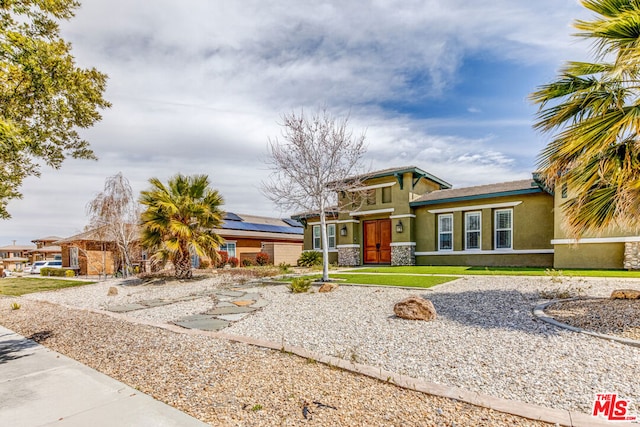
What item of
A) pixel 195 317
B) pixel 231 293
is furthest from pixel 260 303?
pixel 231 293

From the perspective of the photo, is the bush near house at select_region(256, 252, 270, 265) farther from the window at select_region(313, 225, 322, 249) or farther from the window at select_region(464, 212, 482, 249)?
the window at select_region(464, 212, 482, 249)

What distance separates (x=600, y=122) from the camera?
5746 millimetres

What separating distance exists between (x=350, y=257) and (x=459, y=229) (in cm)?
644

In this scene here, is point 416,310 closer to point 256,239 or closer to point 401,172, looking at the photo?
point 401,172

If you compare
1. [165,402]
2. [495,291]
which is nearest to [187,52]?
[165,402]

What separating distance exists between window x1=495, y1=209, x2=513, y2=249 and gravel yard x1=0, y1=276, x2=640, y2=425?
25.2ft

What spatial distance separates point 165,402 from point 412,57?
11.6m

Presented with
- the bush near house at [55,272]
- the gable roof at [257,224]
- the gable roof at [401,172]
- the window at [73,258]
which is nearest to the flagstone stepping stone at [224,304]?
the gable roof at [401,172]

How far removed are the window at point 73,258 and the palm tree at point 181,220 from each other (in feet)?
56.0

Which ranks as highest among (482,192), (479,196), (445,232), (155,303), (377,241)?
(482,192)

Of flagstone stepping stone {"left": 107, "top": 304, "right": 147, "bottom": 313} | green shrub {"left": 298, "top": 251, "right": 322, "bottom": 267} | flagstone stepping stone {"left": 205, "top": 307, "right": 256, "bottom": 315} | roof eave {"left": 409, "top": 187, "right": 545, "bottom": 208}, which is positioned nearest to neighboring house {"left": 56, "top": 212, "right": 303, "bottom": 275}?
green shrub {"left": 298, "top": 251, "right": 322, "bottom": 267}

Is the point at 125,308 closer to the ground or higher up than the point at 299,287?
closer to the ground

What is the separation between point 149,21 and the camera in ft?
25.7

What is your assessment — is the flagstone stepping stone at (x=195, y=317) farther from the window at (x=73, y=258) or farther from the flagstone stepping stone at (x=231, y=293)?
the window at (x=73, y=258)
